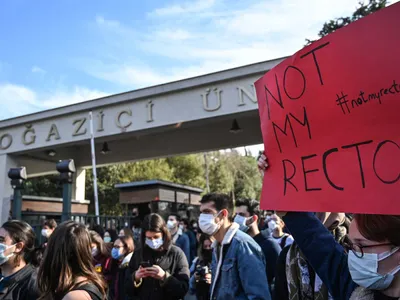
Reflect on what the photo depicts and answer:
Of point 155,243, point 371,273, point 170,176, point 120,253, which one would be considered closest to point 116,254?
point 120,253

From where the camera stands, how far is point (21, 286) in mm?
2988

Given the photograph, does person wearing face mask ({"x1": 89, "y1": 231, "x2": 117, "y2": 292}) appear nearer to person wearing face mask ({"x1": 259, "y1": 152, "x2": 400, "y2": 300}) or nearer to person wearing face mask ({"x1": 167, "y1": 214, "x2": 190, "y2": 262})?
person wearing face mask ({"x1": 167, "y1": 214, "x2": 190, "y2": 262})

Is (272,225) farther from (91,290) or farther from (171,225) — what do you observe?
(91,290)

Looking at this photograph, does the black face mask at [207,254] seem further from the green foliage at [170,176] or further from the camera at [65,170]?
the green foliage at [170,176]

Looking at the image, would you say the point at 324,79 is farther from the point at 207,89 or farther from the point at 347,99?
the point at 207,89

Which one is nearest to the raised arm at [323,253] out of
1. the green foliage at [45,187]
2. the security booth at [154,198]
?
the security booth at [154,198]

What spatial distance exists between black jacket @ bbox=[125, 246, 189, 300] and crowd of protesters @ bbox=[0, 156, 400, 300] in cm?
1

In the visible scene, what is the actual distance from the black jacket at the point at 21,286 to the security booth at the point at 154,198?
9.98m

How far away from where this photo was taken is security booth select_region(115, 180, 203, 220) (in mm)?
14039

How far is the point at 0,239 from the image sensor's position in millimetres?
3301

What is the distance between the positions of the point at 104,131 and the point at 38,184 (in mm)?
Answer: 22512

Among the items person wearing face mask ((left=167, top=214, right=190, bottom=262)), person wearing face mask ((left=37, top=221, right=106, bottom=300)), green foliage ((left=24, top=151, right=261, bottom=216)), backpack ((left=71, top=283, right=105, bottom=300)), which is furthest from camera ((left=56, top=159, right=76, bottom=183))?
green foliage ((left=24, top=151, right=261, bottom=216))

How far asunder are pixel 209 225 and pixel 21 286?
161 centimetres

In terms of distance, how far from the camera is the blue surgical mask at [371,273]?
5.03 feet
